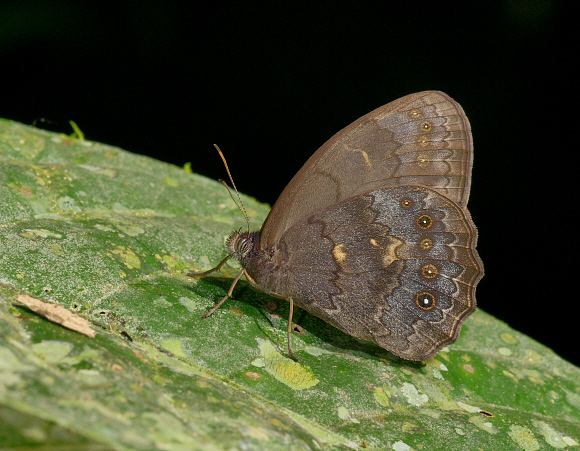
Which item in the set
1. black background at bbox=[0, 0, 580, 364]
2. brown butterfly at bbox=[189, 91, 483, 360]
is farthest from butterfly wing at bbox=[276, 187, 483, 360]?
black background at bbox=[0, 0, 580, 364]

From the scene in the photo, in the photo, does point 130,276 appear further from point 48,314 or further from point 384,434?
point 384,434

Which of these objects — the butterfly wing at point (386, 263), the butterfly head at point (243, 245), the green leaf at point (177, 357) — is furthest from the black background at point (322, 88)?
the butterfly head at point (243, 245)

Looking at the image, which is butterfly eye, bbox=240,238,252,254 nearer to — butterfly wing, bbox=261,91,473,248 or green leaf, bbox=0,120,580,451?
butterfly wing, bbox=261,91,473,248

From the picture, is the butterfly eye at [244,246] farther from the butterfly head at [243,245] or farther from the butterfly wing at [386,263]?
the butterfly wing at [386,263]

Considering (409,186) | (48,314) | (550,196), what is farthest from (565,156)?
(48,314)

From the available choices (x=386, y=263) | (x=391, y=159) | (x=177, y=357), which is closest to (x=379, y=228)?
(x=386, y=263)
